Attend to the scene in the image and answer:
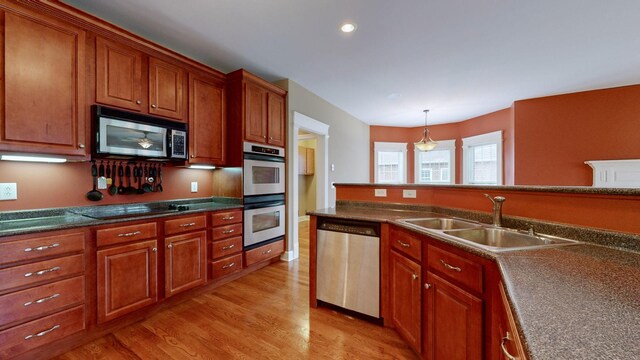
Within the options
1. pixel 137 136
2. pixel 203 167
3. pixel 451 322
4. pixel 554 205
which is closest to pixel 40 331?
pixel 137 136

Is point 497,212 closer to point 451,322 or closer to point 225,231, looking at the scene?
point 451,322

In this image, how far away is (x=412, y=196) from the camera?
7.95 ft

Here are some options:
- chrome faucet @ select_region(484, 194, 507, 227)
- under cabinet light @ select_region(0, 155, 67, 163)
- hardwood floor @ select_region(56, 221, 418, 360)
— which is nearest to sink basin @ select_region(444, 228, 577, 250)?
chrome faucet @ select_region(484, 194, 507, 227)

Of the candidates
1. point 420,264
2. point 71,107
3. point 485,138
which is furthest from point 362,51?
point 485,138

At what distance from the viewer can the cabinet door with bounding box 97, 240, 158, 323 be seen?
→ 1.84 m

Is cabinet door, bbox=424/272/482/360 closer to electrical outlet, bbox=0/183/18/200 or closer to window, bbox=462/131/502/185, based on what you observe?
electrical outlet, bbox=0/183/18/200

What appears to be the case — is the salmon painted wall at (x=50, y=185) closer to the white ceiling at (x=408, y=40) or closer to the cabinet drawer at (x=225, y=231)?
the cabinet drawer at (x=225, y=231)

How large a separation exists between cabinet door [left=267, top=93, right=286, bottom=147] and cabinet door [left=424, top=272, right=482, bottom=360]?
2.53 metres

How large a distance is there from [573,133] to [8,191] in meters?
6.70

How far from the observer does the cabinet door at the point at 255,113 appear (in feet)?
9.87

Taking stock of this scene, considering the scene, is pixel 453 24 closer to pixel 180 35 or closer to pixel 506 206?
pixel 506 206

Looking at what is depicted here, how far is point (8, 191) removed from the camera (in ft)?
5.99

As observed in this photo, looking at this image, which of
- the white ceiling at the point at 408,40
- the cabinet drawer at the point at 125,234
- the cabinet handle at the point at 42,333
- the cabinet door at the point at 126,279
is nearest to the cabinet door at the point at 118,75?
the white ceiling at the point at 408,40

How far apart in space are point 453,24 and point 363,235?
6.93 feet
